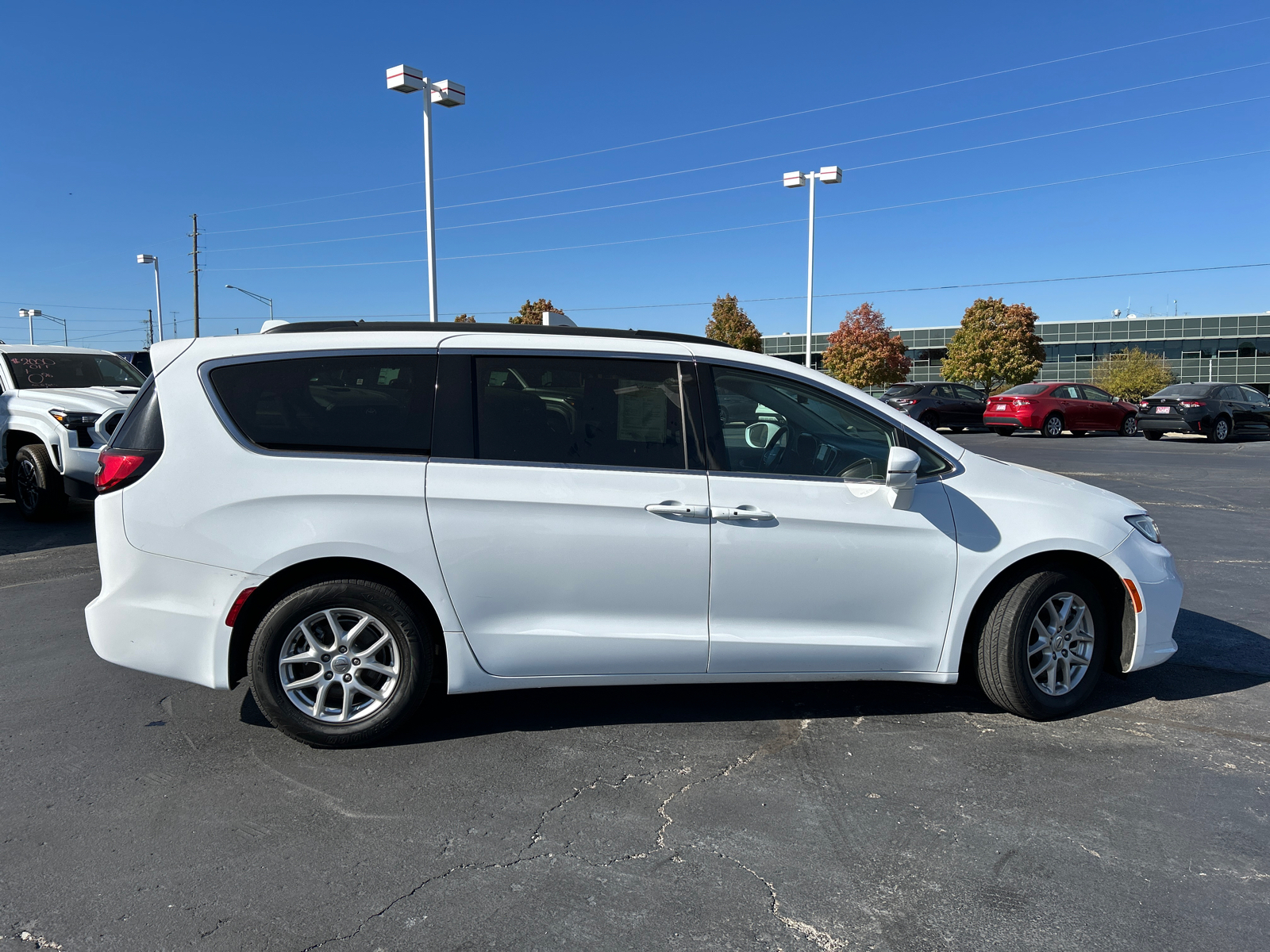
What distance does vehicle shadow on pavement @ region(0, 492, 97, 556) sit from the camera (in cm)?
834

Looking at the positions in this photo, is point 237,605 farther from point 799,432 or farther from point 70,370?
point 70,370

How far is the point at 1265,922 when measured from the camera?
2.65 meters

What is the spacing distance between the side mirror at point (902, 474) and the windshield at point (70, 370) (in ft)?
32.3

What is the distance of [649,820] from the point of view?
3254 mm

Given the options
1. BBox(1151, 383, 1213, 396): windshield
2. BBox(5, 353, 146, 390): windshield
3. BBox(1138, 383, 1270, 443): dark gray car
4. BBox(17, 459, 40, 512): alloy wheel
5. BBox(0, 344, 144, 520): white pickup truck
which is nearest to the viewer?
BBox(0, 344, 144, 520): white pickup truck

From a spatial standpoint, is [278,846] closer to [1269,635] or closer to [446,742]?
[446,742]

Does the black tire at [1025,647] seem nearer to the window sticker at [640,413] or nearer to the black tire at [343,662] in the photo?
the window sticker at [640,413]

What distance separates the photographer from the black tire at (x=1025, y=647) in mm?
3982

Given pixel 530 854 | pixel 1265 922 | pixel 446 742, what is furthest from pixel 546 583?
pixel 1265 922

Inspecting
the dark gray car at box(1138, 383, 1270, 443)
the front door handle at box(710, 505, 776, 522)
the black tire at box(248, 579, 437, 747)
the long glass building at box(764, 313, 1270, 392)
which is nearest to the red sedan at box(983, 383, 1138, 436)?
the dark gray car at box(1138, 383, 1270, 443)

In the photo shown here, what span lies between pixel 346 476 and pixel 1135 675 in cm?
415

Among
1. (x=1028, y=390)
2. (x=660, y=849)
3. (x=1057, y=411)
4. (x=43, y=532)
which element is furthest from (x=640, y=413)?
(x=1057, y=411)

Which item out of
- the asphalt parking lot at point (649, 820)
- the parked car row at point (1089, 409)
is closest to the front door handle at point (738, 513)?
the asphalt parking lot at point (649, 820)

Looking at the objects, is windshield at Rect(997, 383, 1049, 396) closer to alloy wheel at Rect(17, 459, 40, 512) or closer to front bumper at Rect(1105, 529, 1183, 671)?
front bumper at Rect(1105, 529, 1183, 671)
